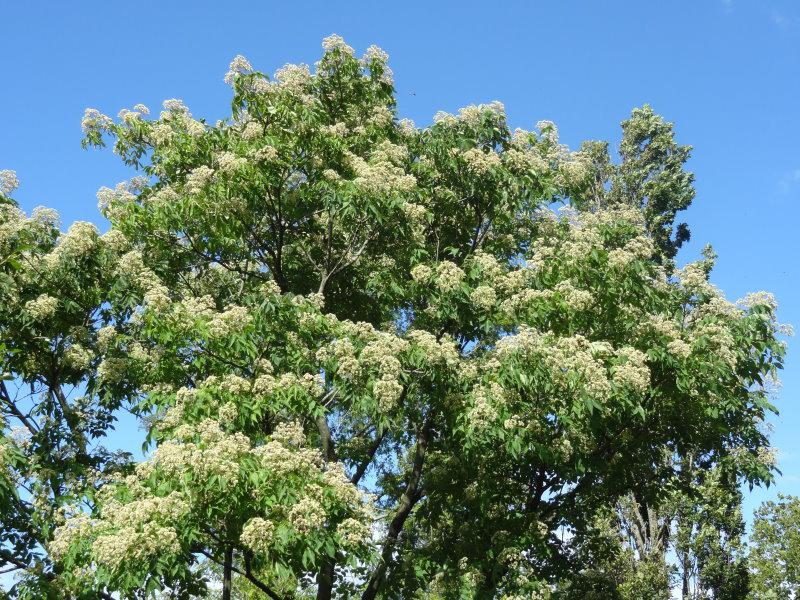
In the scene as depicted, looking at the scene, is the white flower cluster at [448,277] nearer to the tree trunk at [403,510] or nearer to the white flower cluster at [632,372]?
the white flower cluster at [632,372]

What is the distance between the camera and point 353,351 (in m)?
11.2

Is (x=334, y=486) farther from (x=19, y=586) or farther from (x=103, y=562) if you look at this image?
(x=19, y=586)

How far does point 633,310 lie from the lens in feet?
42.0

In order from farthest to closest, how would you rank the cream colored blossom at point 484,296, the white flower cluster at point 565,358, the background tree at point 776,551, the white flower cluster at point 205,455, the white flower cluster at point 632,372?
the background tree at point 776,551 → the cream colored blossom at point 484,296 → the white flower cluster at point 632,372 → the white flower cluster at point 565,358 → the white flower cluster at point 205,455

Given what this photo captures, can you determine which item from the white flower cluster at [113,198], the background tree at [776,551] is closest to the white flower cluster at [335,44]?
the white flower cluster at [113,198]

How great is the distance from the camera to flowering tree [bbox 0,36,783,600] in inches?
365

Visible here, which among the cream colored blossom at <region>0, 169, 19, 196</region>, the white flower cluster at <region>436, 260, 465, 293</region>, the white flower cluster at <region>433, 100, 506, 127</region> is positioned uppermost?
the white flower cluster at <region>433, 100, 506, 127</region>

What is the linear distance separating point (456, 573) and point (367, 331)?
4.16 metres

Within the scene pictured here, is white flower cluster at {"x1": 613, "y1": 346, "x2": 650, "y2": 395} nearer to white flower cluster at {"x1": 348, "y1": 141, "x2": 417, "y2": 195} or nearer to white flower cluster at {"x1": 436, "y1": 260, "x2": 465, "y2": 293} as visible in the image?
white flower cluster at {"x1": 436, "y1": 260, "x2": 465, "y2": 293}

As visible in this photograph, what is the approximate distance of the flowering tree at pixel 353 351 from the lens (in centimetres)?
927

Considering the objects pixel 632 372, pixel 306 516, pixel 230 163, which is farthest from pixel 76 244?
pixel 632 372

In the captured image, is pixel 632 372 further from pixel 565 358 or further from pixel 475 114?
pixel 475 114

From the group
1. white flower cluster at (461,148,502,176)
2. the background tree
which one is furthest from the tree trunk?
the background tree

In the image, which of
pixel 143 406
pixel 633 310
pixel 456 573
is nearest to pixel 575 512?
pixel 456 573
